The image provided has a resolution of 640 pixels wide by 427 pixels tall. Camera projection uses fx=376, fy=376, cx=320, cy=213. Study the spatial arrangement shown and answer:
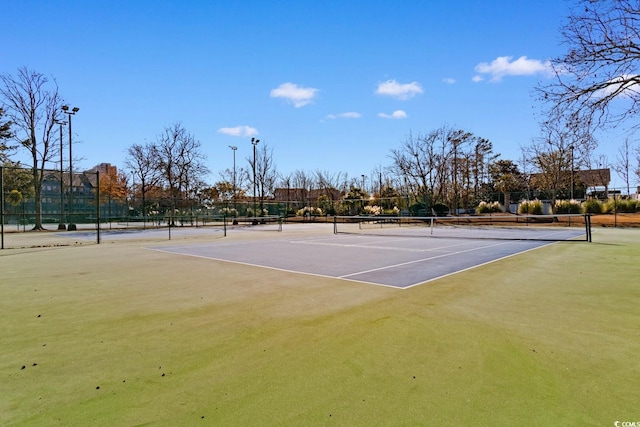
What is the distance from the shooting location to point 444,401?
2449mm

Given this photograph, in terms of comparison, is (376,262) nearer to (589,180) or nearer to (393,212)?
(393,212)

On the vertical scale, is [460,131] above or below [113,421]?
above

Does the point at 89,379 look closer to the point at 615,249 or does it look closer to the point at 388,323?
the point at 388,323

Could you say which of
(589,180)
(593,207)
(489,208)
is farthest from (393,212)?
(589,180)

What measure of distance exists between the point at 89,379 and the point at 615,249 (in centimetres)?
1309

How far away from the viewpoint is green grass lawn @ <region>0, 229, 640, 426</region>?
2.37 m

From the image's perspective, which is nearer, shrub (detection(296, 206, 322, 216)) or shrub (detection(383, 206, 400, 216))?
shrub (detection(383, 206, 400, 216))

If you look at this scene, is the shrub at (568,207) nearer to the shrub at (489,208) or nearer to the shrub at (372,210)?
the shrub at (489,208)

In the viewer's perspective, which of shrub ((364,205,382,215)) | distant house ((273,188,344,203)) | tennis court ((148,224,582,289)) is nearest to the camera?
tennis court ((148,224,582,289))

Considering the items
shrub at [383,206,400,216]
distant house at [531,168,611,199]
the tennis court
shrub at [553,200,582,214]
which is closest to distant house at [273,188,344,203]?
Result: shrub at [383,206,400,216]

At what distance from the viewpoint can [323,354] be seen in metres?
3.29

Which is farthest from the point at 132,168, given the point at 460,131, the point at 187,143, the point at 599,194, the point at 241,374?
the point at 599,194

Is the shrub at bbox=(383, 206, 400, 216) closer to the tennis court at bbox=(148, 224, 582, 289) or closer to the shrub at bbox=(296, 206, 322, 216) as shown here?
the shrub at bbox=(296, 206, 322, 216)

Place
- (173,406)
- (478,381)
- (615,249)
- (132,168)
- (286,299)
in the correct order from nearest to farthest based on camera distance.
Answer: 1. (173,406)
2. (478,381)
3. (286,299)
4. (615,249)
5. (132,168)
